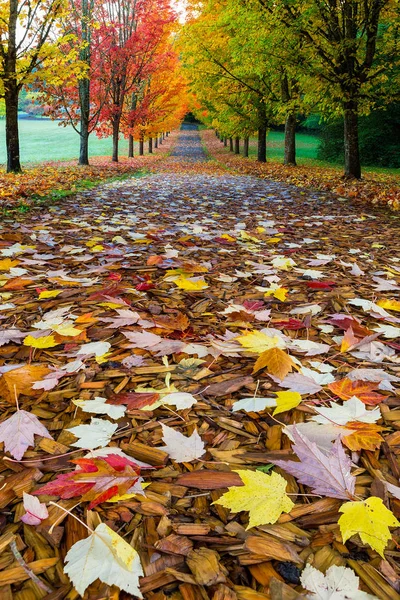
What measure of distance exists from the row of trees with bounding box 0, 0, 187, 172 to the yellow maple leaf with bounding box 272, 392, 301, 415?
9918mm

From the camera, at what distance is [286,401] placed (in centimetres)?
126

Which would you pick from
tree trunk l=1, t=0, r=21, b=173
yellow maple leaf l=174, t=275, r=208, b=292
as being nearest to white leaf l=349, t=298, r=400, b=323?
yellow maple leaf l=174, t=275, r=208, b=292

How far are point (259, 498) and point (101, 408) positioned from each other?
22.2 inches

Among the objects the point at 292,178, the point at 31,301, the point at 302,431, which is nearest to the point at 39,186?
the point at 31,301

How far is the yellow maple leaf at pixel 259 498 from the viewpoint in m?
0.87

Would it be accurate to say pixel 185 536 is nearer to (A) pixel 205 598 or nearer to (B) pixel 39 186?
(A) pixel 205 598

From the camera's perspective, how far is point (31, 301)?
212cm

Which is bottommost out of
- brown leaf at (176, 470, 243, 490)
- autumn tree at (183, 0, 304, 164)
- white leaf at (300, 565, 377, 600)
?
white leaf at (300, 565, 377, 600)

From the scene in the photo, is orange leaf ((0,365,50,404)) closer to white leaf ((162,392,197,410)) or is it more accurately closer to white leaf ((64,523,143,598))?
white leaf ((162,392,197,410))

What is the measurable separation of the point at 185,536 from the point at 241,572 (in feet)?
0.44

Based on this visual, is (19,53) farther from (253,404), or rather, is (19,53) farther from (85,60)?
(253,404)

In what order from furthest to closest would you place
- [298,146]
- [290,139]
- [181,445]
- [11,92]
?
1. [298,146]
2. [290,139]
3. [11,92]
4. [181,445]

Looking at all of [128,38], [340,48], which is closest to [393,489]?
[340,48]

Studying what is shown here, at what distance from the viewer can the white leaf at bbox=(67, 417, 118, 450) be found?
1.10 m
